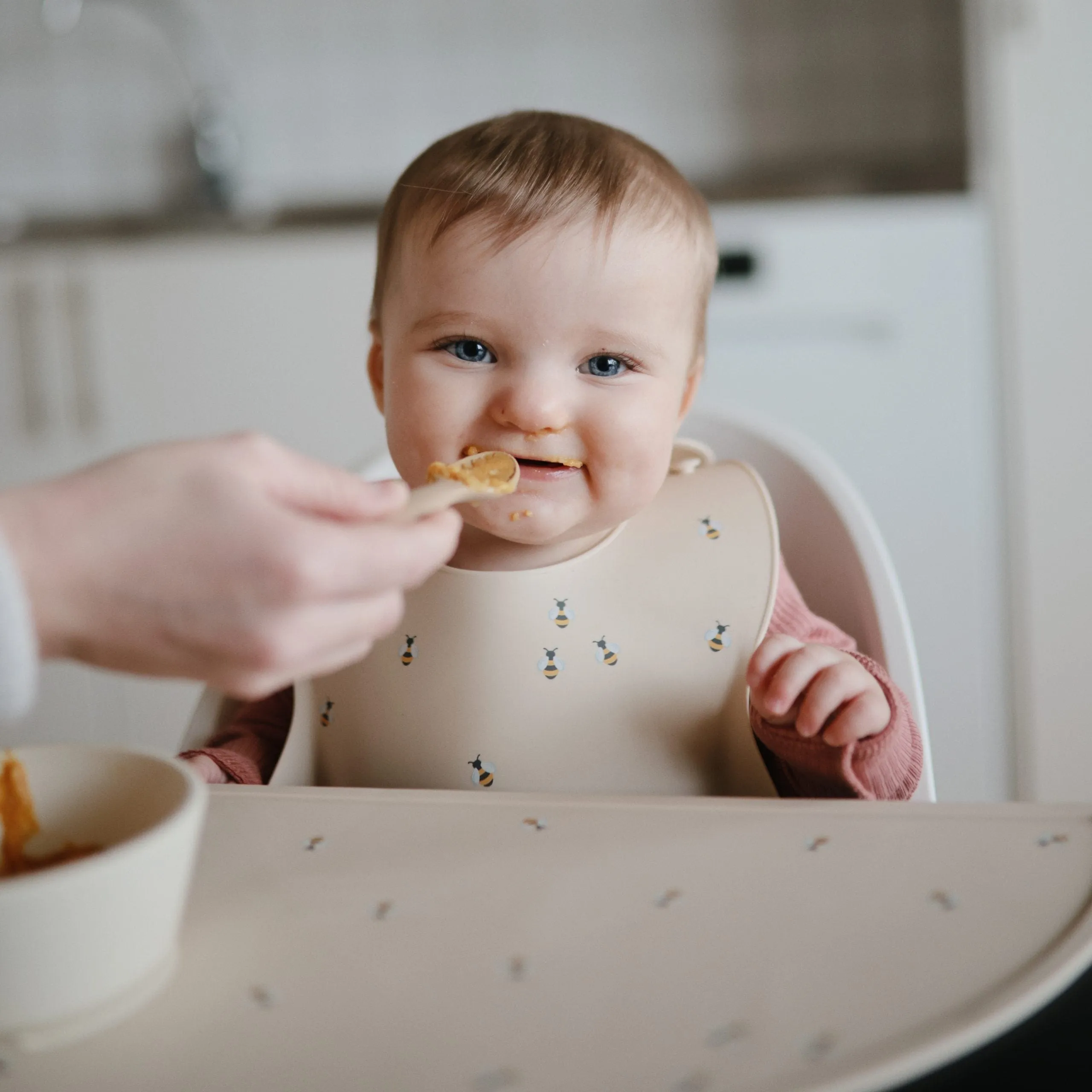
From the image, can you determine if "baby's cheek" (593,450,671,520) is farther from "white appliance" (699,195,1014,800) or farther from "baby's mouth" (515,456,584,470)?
"white appliance" (699,195,1014,800)

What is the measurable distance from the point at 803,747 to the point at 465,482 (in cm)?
30

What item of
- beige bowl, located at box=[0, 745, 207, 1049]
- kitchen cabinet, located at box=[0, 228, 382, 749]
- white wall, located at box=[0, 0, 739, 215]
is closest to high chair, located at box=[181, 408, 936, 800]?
beige bowl, located at box=[0, 745, 207, 1049]

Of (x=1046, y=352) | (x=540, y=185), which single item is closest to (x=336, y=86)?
(x=1046, y=352)

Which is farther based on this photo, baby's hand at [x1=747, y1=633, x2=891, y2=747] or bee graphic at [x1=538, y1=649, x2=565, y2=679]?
bee graphic at [x1=538, y1=649, x2=565, y2=679]

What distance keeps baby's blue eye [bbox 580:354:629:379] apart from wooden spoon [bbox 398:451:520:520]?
0.08 metres

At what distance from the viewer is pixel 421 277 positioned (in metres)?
0.85

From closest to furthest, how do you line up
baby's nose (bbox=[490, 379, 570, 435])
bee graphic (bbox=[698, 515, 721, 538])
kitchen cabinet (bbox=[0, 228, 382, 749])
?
1. baby's nose (bbox=[490, 379, 570, 435])
2. bee graphic (bbox=[698, 515, 721, 538])
3. kitchen cabinet (bbox=[0, 228, 382, 749])

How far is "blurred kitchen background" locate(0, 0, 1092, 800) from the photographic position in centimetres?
189

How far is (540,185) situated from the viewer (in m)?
0.83

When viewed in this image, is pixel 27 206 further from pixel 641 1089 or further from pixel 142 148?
pixel 641 1089

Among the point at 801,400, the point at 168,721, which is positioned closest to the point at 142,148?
the point at 168,721

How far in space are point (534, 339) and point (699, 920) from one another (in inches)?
17.4

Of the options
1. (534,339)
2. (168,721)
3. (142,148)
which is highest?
(142,148)

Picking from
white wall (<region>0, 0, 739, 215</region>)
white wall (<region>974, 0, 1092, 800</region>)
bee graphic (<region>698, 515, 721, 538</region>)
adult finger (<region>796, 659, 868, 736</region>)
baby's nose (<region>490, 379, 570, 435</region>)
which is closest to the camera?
adult finger (<region>796, 659, 868, 736</region>)
